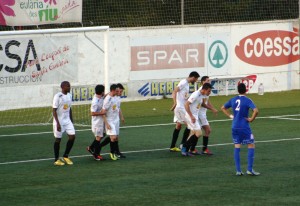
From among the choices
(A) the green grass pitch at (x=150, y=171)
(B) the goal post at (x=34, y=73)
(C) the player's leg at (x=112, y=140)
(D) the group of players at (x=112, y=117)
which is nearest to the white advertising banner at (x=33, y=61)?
(B) the goal post at (x=34, y=73)

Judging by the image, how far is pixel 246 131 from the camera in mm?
19891

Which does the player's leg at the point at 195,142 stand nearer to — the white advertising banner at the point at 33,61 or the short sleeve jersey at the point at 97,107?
the short sleeve jersey at the point at 97,107

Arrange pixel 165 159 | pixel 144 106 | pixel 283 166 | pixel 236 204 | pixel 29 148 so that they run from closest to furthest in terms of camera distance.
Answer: pixel 236 204 < pixel 283 166 < pixel 165 159 < pixel 29 148 < pixel 144 106

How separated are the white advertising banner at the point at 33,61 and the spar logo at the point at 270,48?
30.1 feet

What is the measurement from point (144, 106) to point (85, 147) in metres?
9.98

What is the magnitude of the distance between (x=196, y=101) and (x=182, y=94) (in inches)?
40.3

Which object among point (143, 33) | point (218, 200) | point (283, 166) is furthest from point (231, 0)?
point (218, 200)

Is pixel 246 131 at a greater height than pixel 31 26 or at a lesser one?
lesser

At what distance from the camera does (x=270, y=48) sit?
39812 mm

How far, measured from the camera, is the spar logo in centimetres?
3906

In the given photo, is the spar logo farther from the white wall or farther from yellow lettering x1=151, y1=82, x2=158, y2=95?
yellow lettering x1=151, y1=82, x2=158, y2=95

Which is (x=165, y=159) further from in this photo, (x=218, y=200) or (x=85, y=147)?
(x=218, y=200)

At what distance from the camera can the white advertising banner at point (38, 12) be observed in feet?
107

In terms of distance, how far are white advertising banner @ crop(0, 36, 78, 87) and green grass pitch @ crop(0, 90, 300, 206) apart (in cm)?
262
